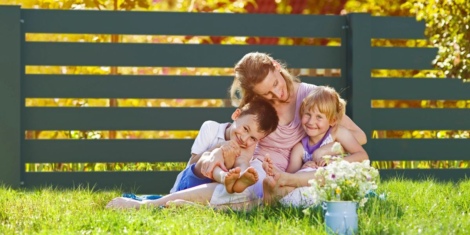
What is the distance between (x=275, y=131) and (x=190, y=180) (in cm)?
54

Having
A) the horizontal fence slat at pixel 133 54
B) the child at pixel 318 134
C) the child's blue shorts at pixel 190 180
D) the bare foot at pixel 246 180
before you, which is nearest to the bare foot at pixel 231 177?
the bare foot at pixel 246 180

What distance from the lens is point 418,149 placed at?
6.70 metres

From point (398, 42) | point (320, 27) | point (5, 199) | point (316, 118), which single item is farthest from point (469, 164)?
point (5, 199)

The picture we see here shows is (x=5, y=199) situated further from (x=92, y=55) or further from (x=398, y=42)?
(x=398, y=42)

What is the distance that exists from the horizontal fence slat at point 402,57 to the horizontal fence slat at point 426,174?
2.63 ft

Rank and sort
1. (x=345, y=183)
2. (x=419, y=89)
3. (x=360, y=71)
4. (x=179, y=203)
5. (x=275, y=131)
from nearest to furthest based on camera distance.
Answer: (x=345, y=183), (x=179, y=203), (x=275, y=131), (x=360, y=71), (x=419, y=89)

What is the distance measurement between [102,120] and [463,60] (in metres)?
2.66

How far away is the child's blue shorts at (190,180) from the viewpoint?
4559 mm

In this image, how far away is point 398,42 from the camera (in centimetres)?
824

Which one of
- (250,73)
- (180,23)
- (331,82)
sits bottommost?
(331,82)

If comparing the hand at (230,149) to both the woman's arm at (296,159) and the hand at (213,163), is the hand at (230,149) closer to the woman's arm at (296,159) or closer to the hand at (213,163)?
the hand at (213,163)

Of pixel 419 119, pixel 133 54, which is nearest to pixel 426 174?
pixel 419 119

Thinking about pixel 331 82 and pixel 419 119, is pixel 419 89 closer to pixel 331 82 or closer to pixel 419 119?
pixel 419 119

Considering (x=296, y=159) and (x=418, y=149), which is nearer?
(x=296, y=159)
